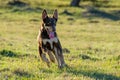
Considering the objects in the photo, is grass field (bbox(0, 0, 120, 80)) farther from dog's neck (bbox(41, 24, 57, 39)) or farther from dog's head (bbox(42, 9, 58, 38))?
dog's head (bbox(42, 9, 58, 38))

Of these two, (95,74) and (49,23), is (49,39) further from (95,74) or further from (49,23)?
(95,74)

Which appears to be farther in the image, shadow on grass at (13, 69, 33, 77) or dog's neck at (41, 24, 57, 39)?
dog's neck at (41, 24, 57, 39)

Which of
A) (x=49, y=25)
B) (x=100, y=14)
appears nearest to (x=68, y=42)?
(x=49, y=25)

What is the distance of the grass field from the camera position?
11.0 m

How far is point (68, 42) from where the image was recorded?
76.8ft

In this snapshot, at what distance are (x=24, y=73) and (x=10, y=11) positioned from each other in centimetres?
3135

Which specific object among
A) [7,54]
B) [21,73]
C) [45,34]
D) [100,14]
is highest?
[45,34]

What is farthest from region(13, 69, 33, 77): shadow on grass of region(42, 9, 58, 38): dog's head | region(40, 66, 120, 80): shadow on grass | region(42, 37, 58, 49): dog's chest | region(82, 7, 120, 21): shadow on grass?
region(82, 7, 120, 21): shadow on grass

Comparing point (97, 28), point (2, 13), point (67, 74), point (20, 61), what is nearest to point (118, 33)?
point (97, 28)

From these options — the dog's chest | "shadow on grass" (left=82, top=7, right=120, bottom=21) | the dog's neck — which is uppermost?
the dog's neck

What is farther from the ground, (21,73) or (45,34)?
(45,34)

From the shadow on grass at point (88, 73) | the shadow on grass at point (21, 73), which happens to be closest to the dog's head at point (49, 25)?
the shadow on grass at point (88, 73)

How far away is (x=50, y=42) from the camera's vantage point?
37.7ft

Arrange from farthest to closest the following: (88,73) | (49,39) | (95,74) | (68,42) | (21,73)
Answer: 1. (68,42)
2. (49,39)
3. (88,73)
4. (95,74)
5. (21,73)
